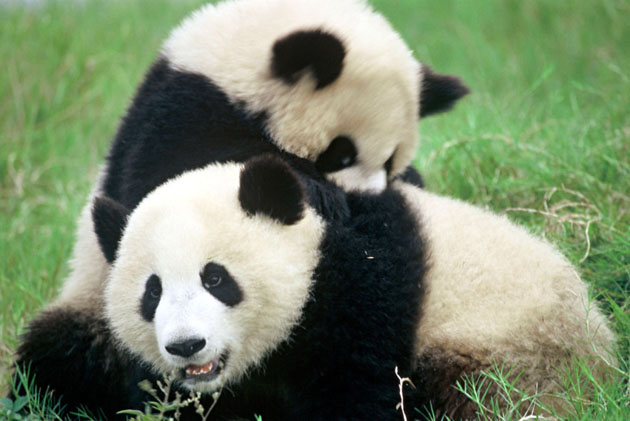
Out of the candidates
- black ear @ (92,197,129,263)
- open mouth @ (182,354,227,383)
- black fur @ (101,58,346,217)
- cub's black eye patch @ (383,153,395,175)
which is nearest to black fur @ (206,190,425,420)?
open mouth @ (182,354,227,383)

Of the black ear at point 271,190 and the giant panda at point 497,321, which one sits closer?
the black ear at point 271,190

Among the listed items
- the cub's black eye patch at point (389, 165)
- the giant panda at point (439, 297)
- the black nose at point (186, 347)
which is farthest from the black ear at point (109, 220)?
the cub's black eye patch at point (389, 165)

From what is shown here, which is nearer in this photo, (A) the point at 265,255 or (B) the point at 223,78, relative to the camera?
(A) the point at 265,255

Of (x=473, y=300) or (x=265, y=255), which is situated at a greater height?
(x=265, y=255)

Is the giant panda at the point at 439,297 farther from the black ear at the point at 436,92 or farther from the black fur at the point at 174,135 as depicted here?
the black ear at the point at 436,92

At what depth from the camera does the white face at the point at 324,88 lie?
3.94 m

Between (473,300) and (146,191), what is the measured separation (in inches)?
56.9

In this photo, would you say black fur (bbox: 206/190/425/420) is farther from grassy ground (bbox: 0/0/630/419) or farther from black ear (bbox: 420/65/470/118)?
black ear (bbox: 420/65/470/118)

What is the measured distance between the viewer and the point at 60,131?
6.42 metres

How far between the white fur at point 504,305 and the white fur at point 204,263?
48 centimetres

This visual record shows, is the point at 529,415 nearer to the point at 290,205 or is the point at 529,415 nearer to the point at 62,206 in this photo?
the point at 290,205

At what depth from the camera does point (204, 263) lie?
2.76 meters

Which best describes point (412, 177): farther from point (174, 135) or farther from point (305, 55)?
point (174, 135)

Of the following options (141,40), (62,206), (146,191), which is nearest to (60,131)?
(62,206)
